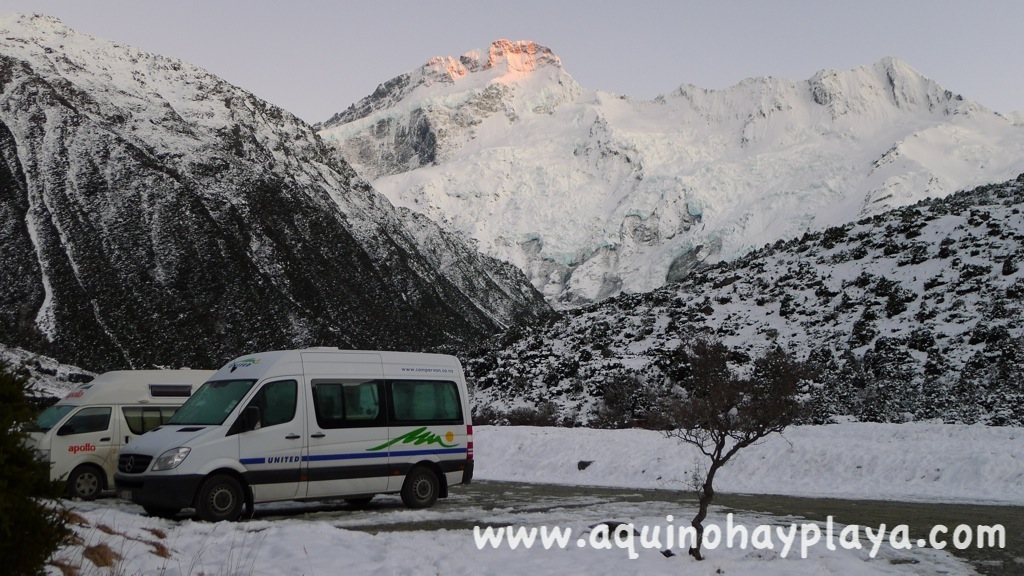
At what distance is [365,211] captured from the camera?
139m

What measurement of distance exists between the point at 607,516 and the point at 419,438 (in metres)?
3.50

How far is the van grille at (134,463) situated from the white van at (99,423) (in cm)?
276

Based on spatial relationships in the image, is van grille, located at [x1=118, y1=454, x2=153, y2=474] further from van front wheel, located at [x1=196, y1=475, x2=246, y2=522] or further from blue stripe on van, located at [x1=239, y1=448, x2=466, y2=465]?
blue stripe on van, located at [x1=239, y1=448, x2=466, y2=465]

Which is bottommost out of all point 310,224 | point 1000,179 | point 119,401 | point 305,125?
point 119,401

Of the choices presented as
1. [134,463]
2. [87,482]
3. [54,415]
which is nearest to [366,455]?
[134,463]

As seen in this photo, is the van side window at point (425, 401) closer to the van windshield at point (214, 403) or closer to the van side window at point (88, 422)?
the van windshield at point (214, 403)

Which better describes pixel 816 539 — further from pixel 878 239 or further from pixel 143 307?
pixel 143 307

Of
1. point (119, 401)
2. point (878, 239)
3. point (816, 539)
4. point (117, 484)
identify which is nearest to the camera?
point (816, 539)

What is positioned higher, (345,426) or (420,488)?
(345,426)

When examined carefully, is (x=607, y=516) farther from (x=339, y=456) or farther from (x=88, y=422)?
(x=88, y=422)

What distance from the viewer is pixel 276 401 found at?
1335 centimetres

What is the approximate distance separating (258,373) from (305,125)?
496ft

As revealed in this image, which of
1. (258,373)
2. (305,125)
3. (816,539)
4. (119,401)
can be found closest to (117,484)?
(258,373)

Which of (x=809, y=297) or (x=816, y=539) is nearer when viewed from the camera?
(x=816, y=539)
